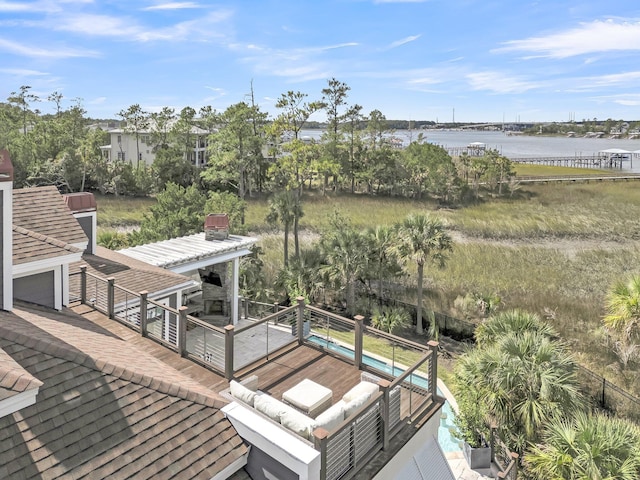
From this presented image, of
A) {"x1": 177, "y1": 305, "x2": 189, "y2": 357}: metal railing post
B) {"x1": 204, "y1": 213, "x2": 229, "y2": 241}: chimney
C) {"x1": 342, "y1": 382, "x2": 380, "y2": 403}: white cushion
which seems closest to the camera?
{"x1": 342, "y1": 382, "x2": 380, "y2": 403}: white cushion

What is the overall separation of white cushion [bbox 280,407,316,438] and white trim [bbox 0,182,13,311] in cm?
529

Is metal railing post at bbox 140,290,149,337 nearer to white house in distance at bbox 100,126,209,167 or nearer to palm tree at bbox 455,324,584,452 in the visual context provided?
palm tree at bbox 455,324,584,452

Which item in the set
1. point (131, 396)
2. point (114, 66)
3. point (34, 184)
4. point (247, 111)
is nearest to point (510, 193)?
point (247, 111)

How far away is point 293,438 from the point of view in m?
5.30

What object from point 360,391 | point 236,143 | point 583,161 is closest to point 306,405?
point 360,391

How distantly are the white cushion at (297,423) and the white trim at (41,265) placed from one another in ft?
19.6

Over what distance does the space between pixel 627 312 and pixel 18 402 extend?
13975 mm

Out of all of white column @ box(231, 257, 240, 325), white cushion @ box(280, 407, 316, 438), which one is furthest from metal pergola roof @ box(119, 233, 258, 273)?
white cushion @ box(280, 407, 316, 438)

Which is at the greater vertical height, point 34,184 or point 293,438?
point 34,184

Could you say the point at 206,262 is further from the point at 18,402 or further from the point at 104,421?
the point at 18,402

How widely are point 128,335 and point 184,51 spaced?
3351cm

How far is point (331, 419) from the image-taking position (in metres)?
5.68

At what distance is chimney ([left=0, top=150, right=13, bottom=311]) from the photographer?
7.13 metres

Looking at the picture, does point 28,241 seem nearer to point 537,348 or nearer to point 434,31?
point 537,348
